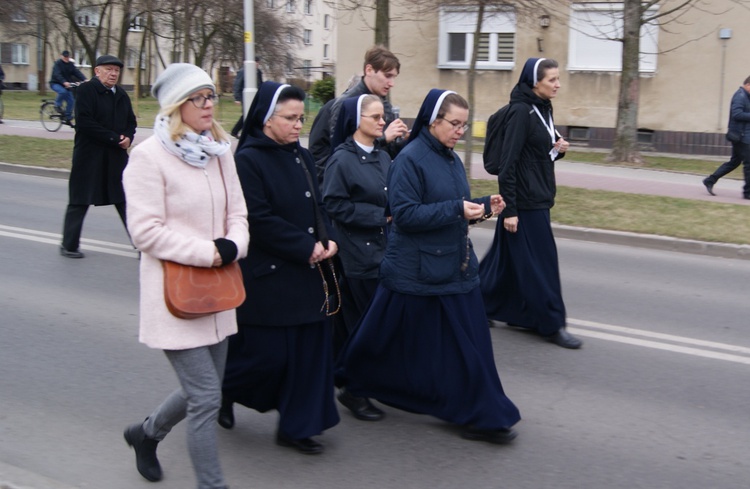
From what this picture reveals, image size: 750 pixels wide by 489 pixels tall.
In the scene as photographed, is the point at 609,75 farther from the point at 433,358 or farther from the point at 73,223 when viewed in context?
the point at 433,358

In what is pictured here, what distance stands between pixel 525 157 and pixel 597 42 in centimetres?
1701

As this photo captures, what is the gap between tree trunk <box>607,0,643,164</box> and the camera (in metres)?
17.0

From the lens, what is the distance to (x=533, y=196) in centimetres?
652

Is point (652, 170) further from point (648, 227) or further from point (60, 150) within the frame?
point (60, 150)

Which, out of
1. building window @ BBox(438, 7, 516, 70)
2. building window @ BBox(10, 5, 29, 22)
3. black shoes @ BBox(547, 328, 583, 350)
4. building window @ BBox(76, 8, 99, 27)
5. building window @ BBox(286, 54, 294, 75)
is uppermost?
building window @ BBox(76, 8, 99, 27)

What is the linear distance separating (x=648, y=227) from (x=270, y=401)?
25.9 feet

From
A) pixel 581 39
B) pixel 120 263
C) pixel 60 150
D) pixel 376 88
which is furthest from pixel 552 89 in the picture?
pixel 581 39

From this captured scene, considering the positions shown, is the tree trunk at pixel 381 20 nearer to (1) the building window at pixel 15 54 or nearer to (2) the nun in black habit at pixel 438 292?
(2) the nun in black habit at pixel 438 292

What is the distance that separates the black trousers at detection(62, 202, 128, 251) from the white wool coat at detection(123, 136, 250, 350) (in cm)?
557

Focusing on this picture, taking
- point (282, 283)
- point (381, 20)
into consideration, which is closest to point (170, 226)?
point (282, 283)

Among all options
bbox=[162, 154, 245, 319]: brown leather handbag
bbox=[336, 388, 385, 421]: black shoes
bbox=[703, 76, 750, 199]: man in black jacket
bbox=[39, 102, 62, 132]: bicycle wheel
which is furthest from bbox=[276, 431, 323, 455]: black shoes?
bbox=[39, 102, 62, 132]: bicycle wheel

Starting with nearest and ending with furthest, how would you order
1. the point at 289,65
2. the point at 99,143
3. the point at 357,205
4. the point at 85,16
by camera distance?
the point at 357,205 < the point at 99,143 < the point at 85,16 < the point at 289,65

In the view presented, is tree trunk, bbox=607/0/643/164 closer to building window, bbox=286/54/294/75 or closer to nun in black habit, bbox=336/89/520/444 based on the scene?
nun in black habit, bbox=336/89/520/444

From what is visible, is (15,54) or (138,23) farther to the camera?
(15,54)
